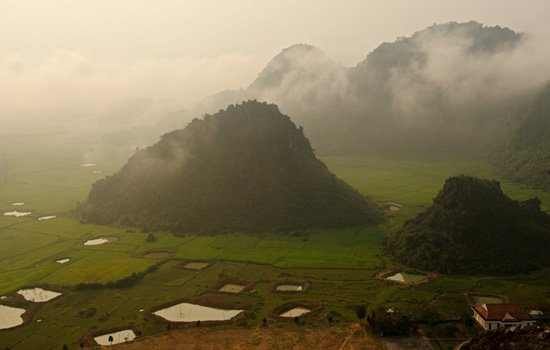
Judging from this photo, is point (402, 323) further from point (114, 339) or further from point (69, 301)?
point (69, 301)

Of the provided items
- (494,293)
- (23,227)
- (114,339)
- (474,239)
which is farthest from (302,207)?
(23,227)

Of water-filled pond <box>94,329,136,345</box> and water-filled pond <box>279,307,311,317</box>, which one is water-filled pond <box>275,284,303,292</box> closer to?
water-filled pond <box>279,307,311,317</box>

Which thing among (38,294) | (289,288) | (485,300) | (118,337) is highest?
(38,294)

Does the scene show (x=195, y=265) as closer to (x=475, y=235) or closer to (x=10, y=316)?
(x=10, y=316)

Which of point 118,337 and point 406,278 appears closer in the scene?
point 118,337

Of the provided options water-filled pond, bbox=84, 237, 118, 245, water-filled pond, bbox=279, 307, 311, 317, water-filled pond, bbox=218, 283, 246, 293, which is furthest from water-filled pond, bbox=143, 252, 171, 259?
water-filled pond, bbox=279, 307, 311, 317

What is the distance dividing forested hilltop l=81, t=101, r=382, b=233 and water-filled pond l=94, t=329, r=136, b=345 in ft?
151

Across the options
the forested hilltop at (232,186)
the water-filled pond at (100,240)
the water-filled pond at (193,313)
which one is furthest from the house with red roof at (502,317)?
the water-filled pond at (100,240)

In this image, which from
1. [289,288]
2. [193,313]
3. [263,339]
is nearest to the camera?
[263,339]

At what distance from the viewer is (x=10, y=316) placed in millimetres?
64312

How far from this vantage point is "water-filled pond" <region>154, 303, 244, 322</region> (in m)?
62.8

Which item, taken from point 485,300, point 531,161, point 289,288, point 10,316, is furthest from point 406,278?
point 531,161

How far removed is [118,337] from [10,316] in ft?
59.9

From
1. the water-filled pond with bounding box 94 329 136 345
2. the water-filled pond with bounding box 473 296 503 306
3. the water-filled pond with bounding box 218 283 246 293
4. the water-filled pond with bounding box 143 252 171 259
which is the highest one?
the water-filled pond with bounding box 143 252 171 259
